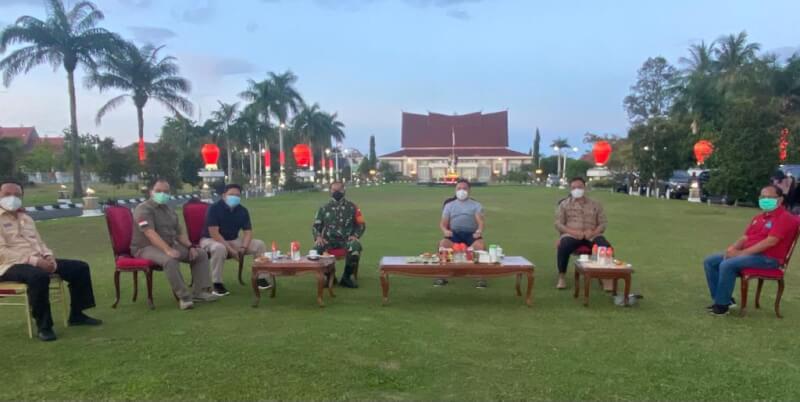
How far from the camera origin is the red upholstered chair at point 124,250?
5.79 m

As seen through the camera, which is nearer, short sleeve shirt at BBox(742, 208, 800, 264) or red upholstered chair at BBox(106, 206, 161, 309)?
short sleeve shirt at BBox(742, 208, 800, 264)

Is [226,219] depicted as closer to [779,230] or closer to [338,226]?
[338,226]

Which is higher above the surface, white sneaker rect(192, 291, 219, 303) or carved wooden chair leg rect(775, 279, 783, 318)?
carved wooden chair leg rect(775, 279, 783, 318)

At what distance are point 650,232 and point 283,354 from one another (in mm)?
11143

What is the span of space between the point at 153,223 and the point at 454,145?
77102 millimetres

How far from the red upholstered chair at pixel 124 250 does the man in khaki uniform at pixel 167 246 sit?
0.11 metres

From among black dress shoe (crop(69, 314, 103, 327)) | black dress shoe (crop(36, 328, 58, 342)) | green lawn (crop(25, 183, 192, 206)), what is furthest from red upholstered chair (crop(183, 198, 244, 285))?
green lawn (crop(25, 183, 192, 206))

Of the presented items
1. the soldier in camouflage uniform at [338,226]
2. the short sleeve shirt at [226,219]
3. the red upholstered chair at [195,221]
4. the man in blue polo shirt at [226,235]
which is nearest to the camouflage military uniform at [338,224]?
the soldier in camouflage uniform at [338,226]

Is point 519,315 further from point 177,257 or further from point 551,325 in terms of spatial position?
point 177,257

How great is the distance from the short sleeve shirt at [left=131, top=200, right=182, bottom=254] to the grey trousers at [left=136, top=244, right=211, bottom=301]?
0.35ft

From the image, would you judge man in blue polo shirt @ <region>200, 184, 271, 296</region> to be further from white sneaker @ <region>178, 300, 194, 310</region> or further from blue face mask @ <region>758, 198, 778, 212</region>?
blue face mask @ <region>758, 198, 778, 212</region>

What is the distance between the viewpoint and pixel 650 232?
1316 cm

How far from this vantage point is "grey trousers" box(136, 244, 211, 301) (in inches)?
225

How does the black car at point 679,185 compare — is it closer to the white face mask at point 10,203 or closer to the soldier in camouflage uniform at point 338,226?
the soldier in camouflage uniform at point 338,226
